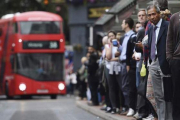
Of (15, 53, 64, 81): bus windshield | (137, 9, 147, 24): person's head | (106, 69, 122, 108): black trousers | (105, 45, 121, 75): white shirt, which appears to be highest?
(137, 9, 147, 24): person's head

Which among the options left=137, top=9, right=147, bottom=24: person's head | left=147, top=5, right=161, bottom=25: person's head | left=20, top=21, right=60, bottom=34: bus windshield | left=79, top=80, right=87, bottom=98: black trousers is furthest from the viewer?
left=20, top=21, right=60, bottom=34: bus windshield

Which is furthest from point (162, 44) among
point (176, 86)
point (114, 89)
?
point (114, 89)

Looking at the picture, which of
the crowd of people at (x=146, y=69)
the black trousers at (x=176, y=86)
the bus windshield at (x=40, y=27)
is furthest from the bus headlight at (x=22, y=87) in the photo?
the black trousers at (x=176, y=86)

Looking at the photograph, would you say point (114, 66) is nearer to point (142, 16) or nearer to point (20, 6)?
point (142, 16)

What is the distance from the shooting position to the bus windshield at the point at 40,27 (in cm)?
3064

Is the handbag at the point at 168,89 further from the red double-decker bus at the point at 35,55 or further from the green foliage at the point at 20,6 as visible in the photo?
the green foliage at the point at 20,6

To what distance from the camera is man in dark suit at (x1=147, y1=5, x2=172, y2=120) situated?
10062 mm

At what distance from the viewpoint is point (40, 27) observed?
102ft

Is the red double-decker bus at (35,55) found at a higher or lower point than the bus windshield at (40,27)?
lower

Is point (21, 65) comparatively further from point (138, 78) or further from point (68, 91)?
point (138, 78)

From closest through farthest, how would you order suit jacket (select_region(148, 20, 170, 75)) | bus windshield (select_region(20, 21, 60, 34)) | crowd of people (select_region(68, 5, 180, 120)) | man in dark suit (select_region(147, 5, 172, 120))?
crowd of people (select_region(68, 5, 180, 120)) < suit jacket (select_region(148, 20, 170, 75)) < man in dark suit (select_region(147, 5, 172, 120)) < bus windshield (select_region(20, 21, 60, 34))

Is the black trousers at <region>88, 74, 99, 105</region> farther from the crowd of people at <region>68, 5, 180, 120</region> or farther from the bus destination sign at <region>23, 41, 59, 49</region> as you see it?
the bus destination sign at <region>23, 41, 59, 49</region>

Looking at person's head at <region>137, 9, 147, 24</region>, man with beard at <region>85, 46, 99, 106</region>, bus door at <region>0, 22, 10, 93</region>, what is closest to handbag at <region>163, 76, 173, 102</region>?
person's head at <region>137, 9, 147, 24</region>

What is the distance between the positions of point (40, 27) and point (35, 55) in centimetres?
140
